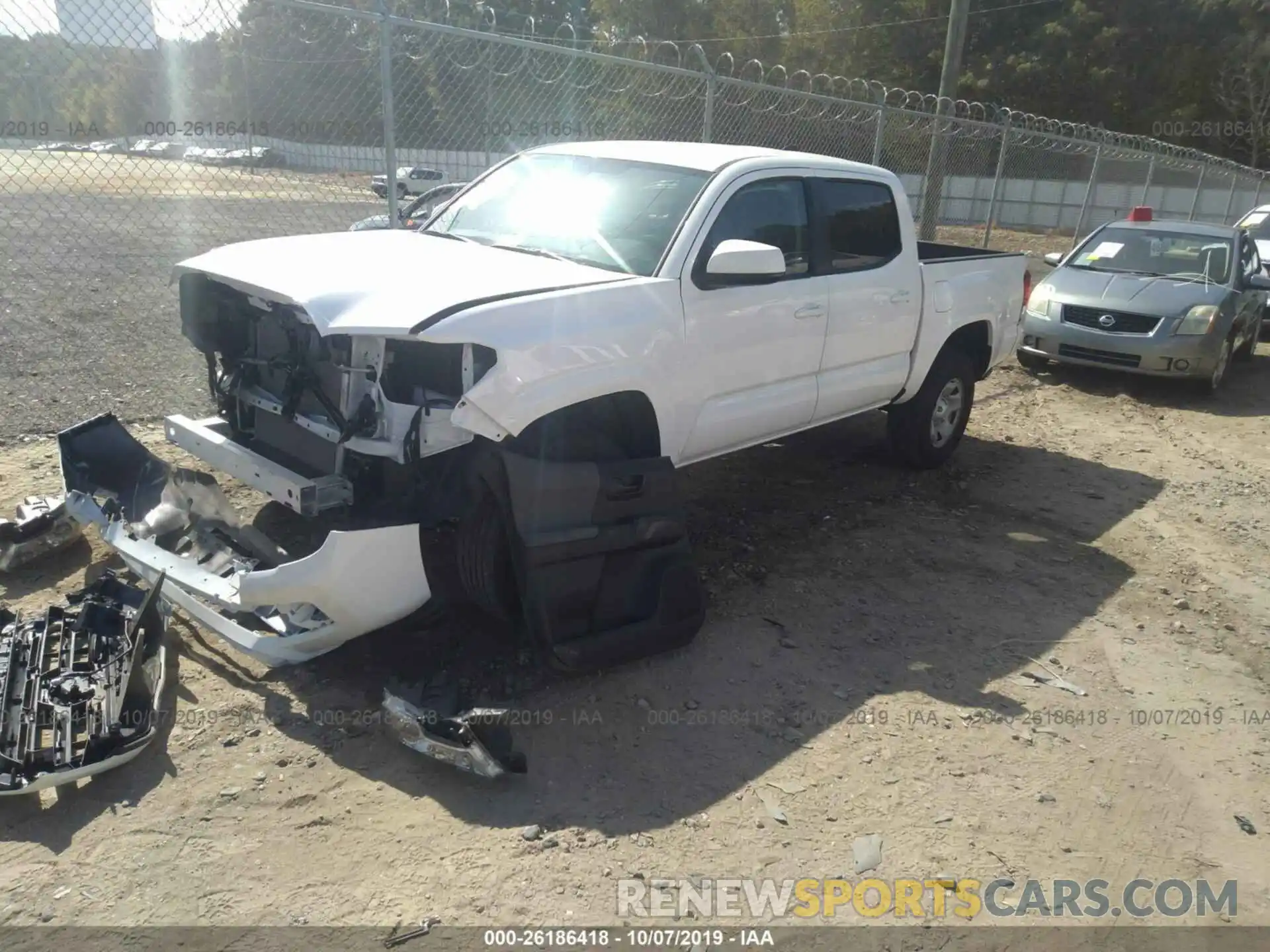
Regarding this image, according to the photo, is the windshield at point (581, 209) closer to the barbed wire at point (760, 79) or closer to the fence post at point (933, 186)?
the barbed wire at point (760, 79)

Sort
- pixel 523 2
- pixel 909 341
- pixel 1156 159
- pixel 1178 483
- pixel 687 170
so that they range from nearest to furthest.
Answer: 1. pixel 687 170
2. pixel 909 341
3. pixel 1178 483
4. pixel 1156 159
5. pixel 523 2

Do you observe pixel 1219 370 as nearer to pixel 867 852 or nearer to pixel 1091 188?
pixel 867 852

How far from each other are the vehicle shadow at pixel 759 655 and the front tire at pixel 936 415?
0.80 feet

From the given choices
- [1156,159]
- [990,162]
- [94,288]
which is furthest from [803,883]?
[990,162]

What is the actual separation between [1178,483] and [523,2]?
37924 millimetres

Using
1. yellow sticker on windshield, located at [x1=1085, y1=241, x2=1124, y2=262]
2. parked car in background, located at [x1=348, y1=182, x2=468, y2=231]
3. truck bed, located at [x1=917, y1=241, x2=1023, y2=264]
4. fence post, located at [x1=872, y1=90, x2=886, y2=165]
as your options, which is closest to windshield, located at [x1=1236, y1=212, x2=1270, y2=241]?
yellow sticker on windshield, located at [x1=1085, y1=241, x2=1124, y2=262]

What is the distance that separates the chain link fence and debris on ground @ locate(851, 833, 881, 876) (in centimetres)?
512

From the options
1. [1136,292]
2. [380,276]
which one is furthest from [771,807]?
[1136,292]

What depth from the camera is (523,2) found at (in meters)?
38.7

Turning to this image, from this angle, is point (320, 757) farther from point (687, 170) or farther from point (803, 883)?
point (687, 170)

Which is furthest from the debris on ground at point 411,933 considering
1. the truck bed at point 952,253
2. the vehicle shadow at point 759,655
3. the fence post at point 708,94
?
the fence post at point 708,94

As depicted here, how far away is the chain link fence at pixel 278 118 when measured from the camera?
674 centimetres

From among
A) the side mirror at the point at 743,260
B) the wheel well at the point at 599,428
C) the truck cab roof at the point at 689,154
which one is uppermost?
the truck cab roof at the point at 689,154

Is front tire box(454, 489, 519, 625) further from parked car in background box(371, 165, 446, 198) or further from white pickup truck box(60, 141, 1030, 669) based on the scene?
parked car in background box(371, 165, 446, 198)
